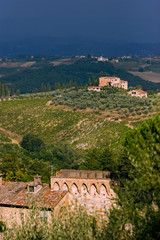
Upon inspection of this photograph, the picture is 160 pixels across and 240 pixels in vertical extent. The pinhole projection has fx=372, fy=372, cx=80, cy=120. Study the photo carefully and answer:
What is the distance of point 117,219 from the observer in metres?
17.1

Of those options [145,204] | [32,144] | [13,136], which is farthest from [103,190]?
[13,136]

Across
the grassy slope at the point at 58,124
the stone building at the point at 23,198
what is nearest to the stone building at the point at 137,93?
the grassy slope at the point at 58,124

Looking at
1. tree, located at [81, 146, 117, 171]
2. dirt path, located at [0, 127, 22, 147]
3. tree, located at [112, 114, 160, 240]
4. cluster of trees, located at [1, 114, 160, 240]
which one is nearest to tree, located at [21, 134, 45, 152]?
dirt path, located at [0, 127, 22, 147]

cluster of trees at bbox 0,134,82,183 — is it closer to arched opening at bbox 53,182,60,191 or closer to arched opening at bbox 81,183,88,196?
arched opening at bbox 53,182,60,191

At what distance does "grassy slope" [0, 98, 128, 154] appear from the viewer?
7693cm

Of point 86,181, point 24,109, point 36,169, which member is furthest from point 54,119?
point 86,181

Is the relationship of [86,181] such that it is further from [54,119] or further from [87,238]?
[54,119]

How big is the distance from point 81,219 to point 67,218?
3.27 ft

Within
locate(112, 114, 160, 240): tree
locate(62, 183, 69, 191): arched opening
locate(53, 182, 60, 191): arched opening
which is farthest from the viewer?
locate(53, 182, 60, 191): arched opening

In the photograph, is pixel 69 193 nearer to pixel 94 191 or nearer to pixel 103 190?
pixel 94 191

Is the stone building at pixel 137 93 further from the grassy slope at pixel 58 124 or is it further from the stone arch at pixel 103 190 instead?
the stone arch at pixel 103 190

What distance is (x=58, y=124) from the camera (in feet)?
302

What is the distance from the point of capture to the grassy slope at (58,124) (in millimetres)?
76925

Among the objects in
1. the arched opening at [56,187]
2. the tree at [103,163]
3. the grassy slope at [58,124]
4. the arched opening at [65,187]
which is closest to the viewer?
the arched opening at [65,187]
